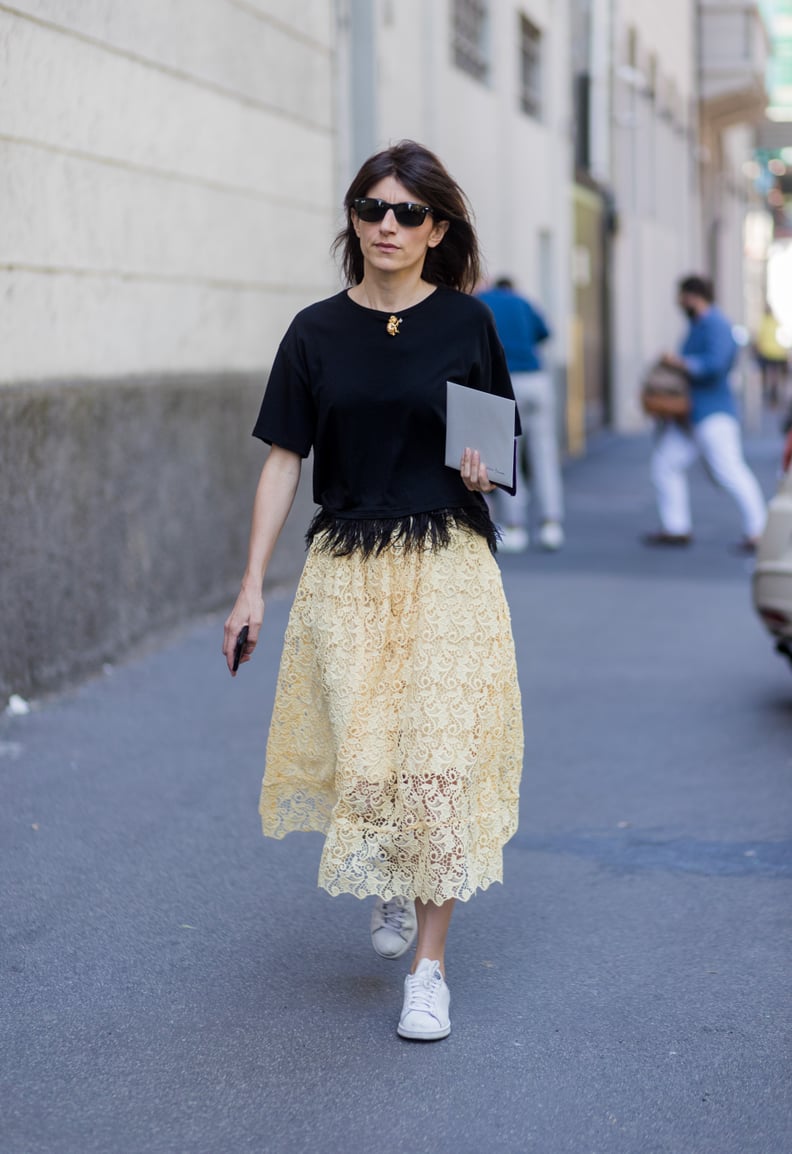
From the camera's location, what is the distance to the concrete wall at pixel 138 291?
7.11 meters

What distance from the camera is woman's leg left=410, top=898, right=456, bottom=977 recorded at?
3918mm

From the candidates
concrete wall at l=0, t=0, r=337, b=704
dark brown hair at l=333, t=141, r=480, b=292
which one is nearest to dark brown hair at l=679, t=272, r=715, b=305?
concrete wall at l=0, t=0, r=337, b=704

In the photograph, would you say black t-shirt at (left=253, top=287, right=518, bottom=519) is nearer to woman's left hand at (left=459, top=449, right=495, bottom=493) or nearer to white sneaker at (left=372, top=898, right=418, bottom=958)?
woman's left hand at (left=459, top=449, right=495, bottom=493)

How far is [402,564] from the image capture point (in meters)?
3.86

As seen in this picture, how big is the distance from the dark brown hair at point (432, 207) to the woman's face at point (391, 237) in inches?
0.6

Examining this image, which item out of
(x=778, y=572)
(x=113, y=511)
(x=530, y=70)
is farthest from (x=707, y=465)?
(x=530, y=70)

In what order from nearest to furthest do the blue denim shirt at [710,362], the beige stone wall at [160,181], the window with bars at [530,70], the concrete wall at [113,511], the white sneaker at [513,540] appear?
the concrete wall at [113,511]
the beige stone wall at [160,181]
the blue denim shirt at [710,362]
the white sneaker at [513,540]
the window with bars at [530,70]

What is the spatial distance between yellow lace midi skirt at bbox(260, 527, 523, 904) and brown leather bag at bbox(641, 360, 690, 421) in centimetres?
879

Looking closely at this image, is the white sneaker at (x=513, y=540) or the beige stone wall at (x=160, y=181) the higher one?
the beige stone wall at (x=160, y=181)

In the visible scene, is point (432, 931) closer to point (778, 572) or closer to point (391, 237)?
point (391, 237)

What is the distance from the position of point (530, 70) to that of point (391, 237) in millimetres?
16696

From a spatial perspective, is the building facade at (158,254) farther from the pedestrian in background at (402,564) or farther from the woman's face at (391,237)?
the woman's face at (391,237)

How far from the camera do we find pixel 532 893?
495cm

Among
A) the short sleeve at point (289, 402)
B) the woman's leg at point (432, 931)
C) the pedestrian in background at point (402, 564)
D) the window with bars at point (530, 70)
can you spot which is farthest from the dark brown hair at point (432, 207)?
the window with bars at point (530, 70)
